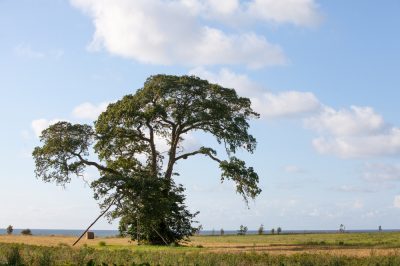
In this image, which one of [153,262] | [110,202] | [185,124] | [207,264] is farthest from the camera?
[185,124]

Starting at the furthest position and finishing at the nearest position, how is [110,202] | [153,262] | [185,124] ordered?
[185,124], [110,202], [153,262]

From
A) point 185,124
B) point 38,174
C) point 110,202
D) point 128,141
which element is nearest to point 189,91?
point 185,124

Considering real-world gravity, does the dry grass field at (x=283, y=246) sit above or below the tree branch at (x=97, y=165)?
below

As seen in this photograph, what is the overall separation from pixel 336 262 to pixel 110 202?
25.8m

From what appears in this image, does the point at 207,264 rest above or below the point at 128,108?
below

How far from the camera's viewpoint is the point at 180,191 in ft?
156

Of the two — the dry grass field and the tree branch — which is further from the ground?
the tree branch

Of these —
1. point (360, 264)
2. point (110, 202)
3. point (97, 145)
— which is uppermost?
point (97, 145)

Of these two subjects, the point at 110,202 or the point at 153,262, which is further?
the point at 110,202

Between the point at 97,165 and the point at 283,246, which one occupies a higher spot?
the point at 97,165

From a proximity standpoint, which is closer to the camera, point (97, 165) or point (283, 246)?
point (283, 246)

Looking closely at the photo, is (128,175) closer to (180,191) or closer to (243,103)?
(180,191)

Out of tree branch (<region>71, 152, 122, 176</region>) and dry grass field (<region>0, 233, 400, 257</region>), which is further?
tree branch (<region>71, 152, 122, 176</region>)

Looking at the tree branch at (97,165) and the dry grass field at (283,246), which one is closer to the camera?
the dry grass field at (283,246)
